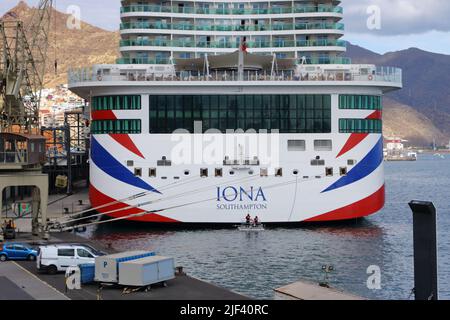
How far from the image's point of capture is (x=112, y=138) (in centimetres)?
6444

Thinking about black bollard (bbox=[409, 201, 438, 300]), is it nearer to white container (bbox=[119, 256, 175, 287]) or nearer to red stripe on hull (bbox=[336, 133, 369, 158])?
white container (bbox=[119, 256, 175, 287])

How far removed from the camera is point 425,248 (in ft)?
102

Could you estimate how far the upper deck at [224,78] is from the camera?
209 feet

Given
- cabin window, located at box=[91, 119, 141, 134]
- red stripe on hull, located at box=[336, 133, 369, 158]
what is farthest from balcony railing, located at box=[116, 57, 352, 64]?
red stripe on hull, located at box=[336, 133, 369, 158]

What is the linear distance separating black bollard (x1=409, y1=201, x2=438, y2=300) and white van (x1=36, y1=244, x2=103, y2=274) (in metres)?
17.3

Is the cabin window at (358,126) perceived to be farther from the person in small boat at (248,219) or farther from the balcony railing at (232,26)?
the balcony railing at (232,26)

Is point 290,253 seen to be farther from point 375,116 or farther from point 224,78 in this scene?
point 375,116

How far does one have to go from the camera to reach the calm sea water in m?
45.3

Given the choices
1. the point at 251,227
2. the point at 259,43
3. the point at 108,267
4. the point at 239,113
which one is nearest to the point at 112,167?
the point at 239,113

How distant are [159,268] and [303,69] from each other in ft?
116

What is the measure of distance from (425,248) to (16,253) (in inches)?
942

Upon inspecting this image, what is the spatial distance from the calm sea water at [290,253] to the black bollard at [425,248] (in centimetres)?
997
